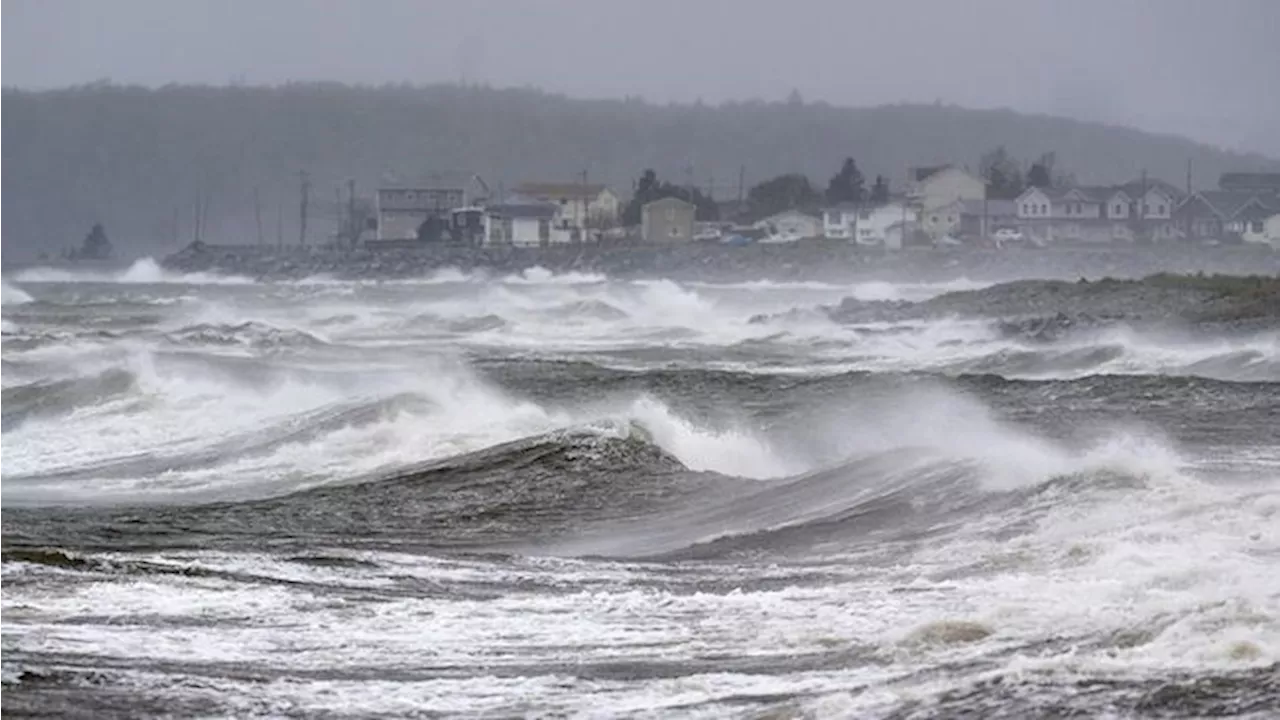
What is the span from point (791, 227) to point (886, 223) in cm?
626

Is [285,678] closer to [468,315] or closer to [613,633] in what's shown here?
[613,633]

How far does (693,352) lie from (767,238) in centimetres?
9181

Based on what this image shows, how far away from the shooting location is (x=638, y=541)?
48.4 ft

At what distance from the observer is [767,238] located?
445 feet

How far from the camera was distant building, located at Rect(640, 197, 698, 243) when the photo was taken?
13650 cm

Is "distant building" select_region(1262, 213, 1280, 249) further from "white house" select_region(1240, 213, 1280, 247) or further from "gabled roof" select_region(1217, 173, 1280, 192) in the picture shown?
"gabled roof" select_region(1217, 173, 1280, 192)

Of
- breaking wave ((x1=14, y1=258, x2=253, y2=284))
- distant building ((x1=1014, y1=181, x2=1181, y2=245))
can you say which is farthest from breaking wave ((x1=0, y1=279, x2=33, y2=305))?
distant building ((x1=1014, y1=181, x2=1181, y2=245))

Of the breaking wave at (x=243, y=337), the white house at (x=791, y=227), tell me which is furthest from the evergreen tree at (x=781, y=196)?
the breaking wave at (x=243, y=337)

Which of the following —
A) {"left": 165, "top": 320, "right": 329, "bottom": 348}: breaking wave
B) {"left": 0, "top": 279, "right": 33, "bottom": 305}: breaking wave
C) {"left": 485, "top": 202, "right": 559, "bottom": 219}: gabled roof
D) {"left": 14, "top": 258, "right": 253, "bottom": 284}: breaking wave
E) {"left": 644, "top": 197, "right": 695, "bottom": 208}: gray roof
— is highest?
{"left": 644, "top": 197, "right": 695, "bottom": 208}: gray roof

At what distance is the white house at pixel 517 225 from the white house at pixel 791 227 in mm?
14556

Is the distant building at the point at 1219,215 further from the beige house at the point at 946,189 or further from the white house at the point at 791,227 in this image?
the white house at the point at 791,227

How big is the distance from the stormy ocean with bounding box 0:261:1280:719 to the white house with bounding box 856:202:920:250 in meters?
96.2

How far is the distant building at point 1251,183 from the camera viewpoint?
140375 mm

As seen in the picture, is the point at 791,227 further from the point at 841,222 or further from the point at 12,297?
the point at 12,297
